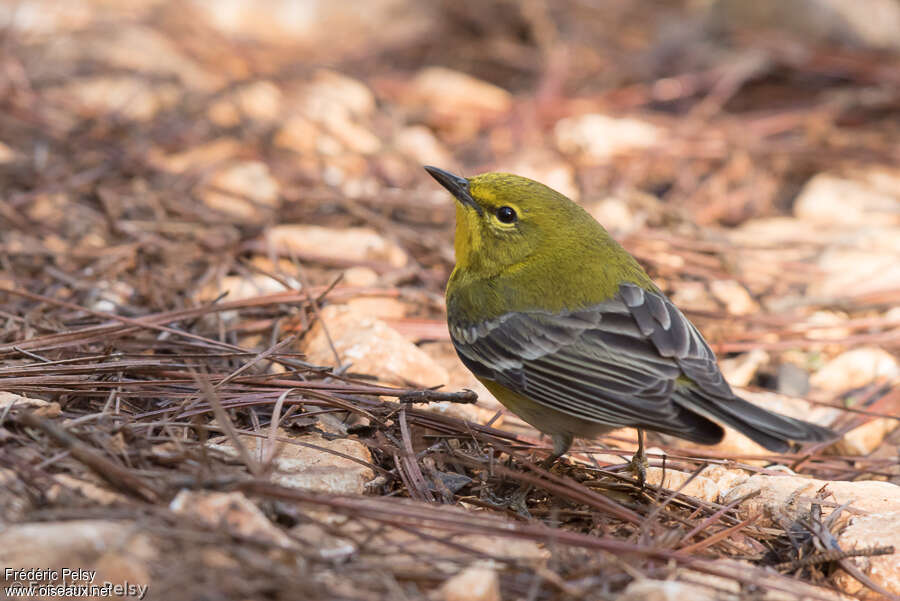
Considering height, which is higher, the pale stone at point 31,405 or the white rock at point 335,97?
the white rock at point 335,97

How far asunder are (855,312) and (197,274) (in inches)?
155

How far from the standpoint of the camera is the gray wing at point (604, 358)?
3230 millimetres

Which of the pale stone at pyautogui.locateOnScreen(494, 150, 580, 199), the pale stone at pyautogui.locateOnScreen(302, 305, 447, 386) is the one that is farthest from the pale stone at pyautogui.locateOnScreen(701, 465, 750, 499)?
the pale stone at pyautogui.locateOnScreen(494, 150, 580, 199)

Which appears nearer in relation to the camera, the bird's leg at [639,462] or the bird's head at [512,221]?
the bird's leg at [639,462]

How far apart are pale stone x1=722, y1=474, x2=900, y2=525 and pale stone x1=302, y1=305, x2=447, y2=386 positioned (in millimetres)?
1536

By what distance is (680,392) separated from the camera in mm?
3293

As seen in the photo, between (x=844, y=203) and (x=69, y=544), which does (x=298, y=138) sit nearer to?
(x=844, y=203)

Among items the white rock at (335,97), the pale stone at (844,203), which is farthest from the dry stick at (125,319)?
the pale stone at (844,203)

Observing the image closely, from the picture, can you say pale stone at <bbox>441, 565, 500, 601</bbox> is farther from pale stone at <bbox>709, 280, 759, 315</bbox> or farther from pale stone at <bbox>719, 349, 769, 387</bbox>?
pale stone at <bbox>709, 280, 759, 315</bbox>

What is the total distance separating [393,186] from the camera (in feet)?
22.0

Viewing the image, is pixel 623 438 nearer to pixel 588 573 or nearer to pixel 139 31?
pixel 588 573

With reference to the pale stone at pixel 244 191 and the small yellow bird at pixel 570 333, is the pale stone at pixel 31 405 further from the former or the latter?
the pale stone at pixel 244 191

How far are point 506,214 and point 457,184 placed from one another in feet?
0.92

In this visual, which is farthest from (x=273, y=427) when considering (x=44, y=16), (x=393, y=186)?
(x=44, y=16)
